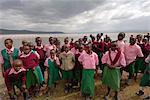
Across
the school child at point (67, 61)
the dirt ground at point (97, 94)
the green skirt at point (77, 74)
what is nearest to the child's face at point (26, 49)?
the school child at point (67, 61)

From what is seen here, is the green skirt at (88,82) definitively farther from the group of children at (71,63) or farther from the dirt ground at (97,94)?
the dirt ground at (97,94)

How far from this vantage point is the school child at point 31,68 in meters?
7.30

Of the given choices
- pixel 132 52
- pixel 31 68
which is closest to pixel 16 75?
pixel 31 68

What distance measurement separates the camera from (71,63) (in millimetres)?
7930

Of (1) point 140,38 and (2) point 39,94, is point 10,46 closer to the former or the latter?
(2) point 39,94

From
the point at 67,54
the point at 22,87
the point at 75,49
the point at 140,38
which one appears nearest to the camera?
the point at 22,87

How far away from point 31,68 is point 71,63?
3.42ft

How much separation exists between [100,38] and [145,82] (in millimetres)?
2451

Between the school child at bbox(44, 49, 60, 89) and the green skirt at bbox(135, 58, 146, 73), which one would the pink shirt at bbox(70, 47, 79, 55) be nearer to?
the school child at bbox(44, 49, 60, 89)

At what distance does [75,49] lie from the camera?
8.45m

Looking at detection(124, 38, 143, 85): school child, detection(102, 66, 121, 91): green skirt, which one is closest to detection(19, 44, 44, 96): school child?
detection(102, 66, 121, 91): green skirt

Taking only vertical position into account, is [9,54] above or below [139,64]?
above

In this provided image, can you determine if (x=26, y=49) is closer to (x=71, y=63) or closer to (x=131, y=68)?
(x=71, y=63)

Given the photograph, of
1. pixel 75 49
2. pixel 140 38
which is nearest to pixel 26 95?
pixel 75 49
